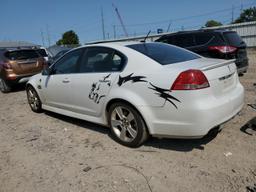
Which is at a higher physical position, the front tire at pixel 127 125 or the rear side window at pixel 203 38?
the rear side window at pixel 203 38

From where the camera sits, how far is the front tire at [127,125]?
12.4 feet

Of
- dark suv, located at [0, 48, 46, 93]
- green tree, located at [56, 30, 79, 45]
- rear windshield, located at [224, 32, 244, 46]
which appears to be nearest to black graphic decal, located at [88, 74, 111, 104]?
rear windshield, located at [224, 32, 244, 46]

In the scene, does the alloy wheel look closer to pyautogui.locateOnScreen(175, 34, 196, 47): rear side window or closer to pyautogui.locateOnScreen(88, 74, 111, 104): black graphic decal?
pyautogui.locateOnScreen(88, 74, 111, 104): black graphic decal

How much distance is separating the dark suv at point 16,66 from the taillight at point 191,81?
301 inches

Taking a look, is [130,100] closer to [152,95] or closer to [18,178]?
[152,95]

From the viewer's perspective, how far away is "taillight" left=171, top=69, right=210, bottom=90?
3.28m

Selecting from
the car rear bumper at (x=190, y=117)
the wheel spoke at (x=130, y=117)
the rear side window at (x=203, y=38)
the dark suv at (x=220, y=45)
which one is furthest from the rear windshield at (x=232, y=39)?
the wheel spoke at (x=130, y=117)

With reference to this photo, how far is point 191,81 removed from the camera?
3285 mm

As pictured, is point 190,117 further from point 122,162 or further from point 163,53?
point 163,53

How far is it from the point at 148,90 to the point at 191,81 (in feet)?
1.92

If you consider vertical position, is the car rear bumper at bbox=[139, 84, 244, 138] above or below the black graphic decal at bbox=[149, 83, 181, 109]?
below

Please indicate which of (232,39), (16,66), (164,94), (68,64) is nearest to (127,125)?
(164,94)

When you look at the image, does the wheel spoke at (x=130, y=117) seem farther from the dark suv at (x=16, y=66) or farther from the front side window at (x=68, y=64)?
the dark suv at (x=16, y=66)

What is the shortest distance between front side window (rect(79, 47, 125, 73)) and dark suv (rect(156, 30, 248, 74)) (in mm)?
4655
